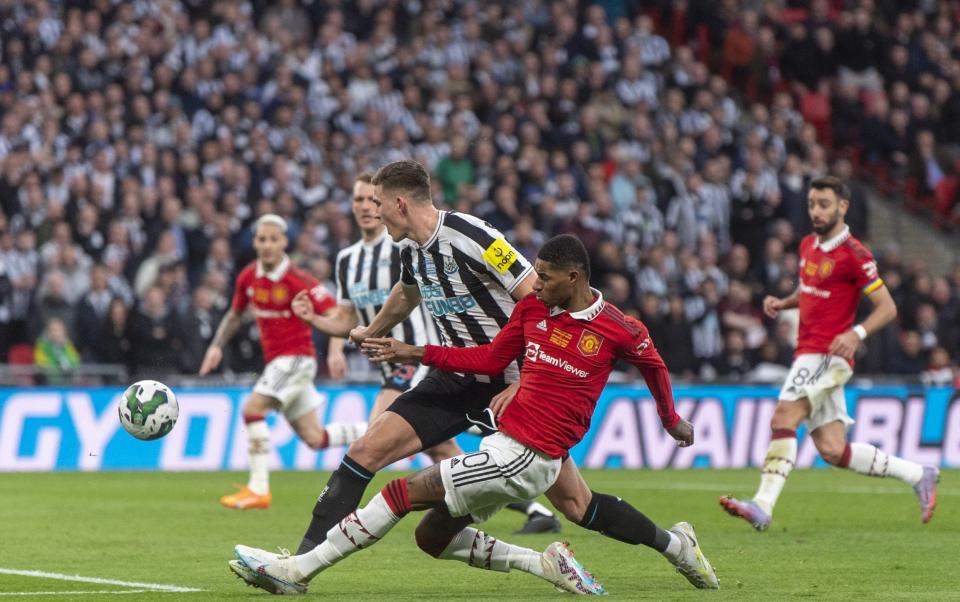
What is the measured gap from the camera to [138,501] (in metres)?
14.6

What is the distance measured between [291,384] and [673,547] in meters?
6.69

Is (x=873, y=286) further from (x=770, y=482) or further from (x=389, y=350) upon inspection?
(x=389, y=350)

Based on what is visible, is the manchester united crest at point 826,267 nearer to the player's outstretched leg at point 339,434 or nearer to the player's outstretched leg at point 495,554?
the player's outstretched leg at point 495,554

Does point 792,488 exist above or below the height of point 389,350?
below

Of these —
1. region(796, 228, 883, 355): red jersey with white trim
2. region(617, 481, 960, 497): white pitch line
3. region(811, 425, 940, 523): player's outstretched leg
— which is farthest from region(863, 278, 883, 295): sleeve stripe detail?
region(617, 481, 960, 497): white pitch line

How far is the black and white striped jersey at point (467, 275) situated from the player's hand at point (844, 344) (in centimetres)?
357

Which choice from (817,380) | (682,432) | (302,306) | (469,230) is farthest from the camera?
(817,380)

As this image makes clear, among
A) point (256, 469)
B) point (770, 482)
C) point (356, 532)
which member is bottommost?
point (256, 469)

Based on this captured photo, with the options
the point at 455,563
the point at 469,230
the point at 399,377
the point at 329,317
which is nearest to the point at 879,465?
the point at 399,377

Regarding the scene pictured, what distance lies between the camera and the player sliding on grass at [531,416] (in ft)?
24.9

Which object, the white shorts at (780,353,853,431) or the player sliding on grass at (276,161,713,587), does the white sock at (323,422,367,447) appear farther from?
the player sliding on grass at (276,161,713,587)

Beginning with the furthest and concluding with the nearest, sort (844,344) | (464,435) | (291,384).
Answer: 1. (464,435)
2. (291,384)
3. (844,344)

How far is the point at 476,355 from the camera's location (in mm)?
7863

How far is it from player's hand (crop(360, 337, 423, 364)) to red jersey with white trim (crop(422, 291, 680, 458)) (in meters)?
0.08
